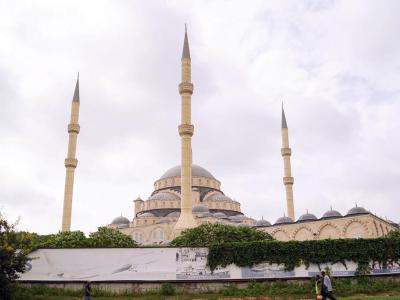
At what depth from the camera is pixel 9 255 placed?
13.5 metres

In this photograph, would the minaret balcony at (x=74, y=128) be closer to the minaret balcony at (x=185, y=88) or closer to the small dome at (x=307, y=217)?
the minaret balcony at (x=185, y=88)

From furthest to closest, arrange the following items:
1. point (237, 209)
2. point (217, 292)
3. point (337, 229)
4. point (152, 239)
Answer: point (237, 209)
point (152, 239)
point (337, 229)
point (217, 292)

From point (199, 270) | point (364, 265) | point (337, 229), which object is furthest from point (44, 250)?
point (337, 229)

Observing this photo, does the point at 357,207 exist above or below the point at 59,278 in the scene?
above

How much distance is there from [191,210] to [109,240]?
8.45m

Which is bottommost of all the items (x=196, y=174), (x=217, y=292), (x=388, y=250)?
(x=217, y=292)

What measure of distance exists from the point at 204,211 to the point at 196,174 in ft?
30.7

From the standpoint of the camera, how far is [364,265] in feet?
55.8

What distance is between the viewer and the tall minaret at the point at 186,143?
2825cm

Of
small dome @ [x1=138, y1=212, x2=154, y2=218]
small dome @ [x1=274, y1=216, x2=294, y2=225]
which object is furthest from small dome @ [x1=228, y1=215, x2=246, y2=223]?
small dome @ [x1=274, y1=216, x2=294, y2=225]

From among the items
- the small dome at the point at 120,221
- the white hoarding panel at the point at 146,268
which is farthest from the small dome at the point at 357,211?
the small dome at the point at 120,221

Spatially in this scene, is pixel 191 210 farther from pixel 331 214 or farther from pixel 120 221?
pixel 120 221

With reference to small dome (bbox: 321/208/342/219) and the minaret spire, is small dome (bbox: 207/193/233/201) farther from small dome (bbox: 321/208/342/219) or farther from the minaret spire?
the minaret spire

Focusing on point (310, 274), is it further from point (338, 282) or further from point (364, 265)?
point (364, 265)
